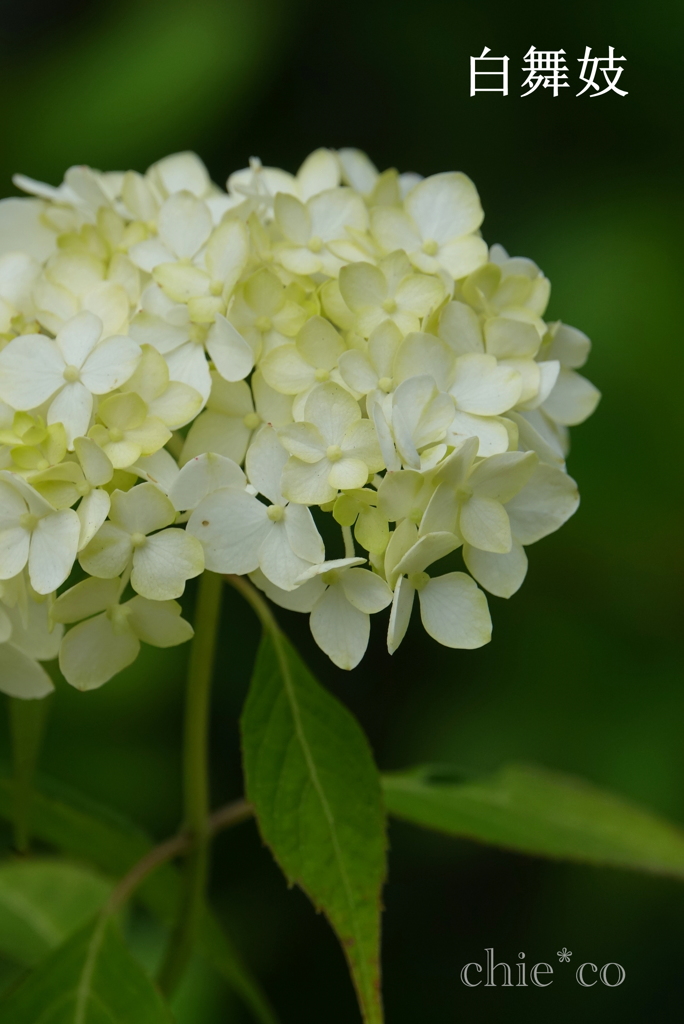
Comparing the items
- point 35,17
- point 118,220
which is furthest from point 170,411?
point 35,17

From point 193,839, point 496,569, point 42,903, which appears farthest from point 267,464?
point 42,903

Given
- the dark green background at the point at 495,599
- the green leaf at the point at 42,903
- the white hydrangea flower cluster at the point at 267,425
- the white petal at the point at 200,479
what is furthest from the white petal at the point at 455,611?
the dark green background at the point at 495,599

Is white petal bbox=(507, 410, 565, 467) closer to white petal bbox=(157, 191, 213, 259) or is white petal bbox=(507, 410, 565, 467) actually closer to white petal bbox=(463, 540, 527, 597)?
white petal bbox=(463, 540, 527, 597)

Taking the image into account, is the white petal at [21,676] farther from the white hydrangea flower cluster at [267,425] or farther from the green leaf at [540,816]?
the green leaf at [540,816]

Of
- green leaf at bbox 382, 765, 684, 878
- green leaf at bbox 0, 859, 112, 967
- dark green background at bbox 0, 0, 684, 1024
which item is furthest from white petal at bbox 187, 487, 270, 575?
dark green background at bbox 0, 0, 684, 1024

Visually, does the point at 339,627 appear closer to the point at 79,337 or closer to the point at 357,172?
the point at 79,337

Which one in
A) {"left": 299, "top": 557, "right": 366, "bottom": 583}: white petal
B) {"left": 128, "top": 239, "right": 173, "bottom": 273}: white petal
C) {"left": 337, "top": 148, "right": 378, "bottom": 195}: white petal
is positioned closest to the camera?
{"left": 299, "top": 557, "right": 366, "bottom": 583}: white petal
